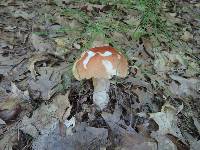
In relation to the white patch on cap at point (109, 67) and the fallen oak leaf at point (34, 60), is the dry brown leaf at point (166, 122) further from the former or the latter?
the fallen oak leaf at point (34, 60)

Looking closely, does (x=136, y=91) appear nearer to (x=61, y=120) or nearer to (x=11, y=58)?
(x=61, y=120)

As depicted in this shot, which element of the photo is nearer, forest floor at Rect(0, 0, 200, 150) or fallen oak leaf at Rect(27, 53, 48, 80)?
forest floor at Rect(0, 0, 200, 150)

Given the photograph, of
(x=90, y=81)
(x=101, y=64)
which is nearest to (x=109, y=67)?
(x=101, y=64)

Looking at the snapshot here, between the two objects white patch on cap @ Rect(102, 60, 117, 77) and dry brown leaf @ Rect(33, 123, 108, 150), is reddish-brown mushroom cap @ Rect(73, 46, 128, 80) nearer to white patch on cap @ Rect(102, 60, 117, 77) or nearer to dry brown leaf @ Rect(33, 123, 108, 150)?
white patch on cap @ Rect(102, 60, 117, 77)

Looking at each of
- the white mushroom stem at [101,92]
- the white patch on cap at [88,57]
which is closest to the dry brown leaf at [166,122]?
the white mushroom stem at [101,92]

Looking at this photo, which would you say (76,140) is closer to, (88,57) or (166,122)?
(88,57)

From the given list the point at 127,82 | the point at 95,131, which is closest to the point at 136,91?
the point at 127,82

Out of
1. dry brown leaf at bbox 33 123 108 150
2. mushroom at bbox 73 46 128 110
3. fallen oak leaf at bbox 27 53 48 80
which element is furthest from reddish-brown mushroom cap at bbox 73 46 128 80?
fallen oak leaf at bbox 27 53 48 80
